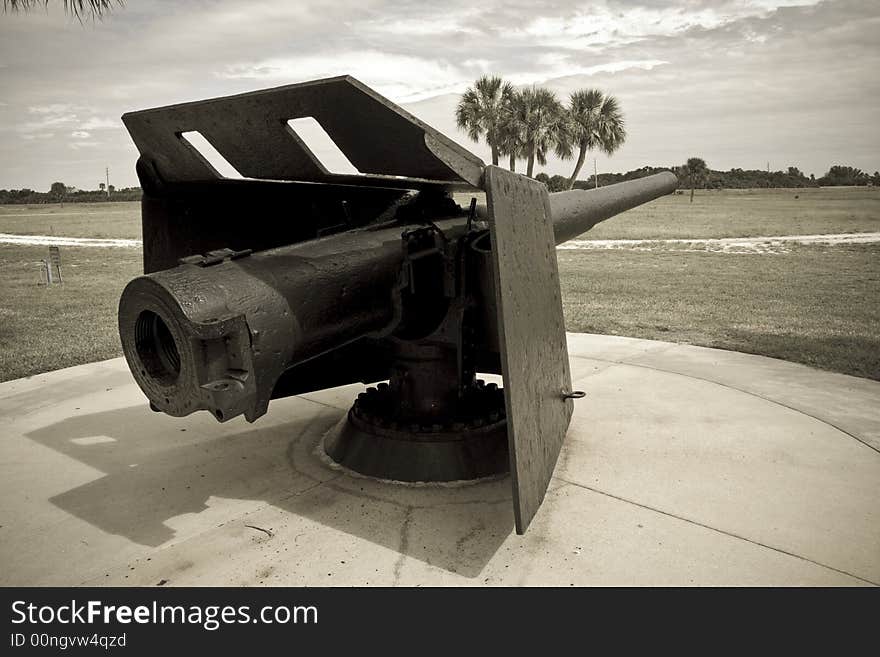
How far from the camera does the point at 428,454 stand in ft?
11.3

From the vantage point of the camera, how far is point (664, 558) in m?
2.63

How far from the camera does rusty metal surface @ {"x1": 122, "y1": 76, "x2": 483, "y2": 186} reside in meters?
2.20

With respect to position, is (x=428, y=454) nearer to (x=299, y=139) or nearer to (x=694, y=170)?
(x=299, y=139)

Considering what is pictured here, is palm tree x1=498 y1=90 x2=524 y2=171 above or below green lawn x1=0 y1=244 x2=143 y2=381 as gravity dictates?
above

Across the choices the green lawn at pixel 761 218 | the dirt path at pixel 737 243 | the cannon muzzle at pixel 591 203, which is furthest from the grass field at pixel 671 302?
the green lawn at pixel 761 218

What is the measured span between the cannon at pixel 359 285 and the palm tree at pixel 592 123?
3650cm

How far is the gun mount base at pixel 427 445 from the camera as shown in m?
3.43

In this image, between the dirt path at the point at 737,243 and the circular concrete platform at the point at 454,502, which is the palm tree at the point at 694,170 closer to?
the dirt path at the point at 737,243

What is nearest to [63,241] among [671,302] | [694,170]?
[671,302]

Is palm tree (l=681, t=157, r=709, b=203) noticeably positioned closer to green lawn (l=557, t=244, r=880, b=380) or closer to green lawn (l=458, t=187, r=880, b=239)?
green lawn (l=458, t=187, r=880, b=239)

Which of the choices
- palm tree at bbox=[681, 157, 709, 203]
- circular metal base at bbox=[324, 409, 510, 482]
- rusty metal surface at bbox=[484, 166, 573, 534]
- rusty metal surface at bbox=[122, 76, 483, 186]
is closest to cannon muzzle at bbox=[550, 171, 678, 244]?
rusty metal surface at bbox=[484, 166, 573, 534]

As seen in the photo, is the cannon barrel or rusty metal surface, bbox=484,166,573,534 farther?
rusty metal surface, bbox=484,166,573,534

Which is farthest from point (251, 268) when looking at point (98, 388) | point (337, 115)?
point (98, 388)

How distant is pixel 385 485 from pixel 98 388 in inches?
116
